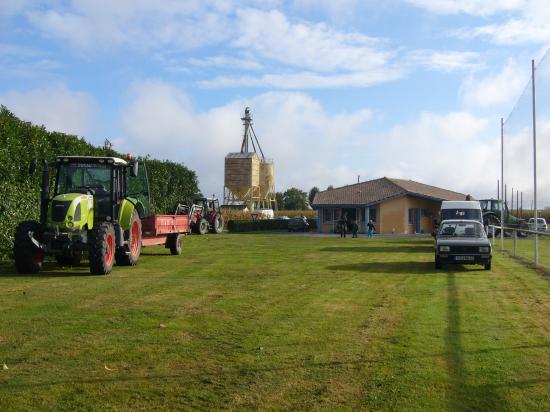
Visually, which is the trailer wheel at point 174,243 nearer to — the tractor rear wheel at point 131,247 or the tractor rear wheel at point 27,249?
the tractor rear wheel at point 131,247

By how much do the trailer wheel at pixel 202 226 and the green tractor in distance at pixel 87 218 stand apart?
61.3 ft

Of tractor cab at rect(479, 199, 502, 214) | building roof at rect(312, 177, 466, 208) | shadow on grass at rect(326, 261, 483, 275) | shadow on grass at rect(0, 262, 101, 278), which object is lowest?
shadow on grass at rect(326, 261, 483, 275)

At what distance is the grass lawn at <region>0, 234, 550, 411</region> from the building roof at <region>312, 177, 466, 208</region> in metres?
34.5

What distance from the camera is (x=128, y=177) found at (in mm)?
17031

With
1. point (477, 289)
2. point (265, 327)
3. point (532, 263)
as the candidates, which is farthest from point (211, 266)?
point (532, 263)

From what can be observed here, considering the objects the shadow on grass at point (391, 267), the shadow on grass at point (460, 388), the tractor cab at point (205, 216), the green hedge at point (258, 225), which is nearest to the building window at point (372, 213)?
the green hedge at point (258, 225)

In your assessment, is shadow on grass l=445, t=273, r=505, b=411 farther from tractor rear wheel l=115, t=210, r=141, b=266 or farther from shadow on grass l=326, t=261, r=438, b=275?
tractor rear wheel l=115, t=210, r=141, b=266

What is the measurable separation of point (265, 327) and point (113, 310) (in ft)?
8.63

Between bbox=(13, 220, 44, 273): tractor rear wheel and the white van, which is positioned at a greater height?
the white van

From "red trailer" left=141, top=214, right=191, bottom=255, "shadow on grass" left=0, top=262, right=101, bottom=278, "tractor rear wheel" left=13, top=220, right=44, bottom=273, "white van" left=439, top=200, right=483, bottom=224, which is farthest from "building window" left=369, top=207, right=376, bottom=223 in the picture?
"tractor rear wheel" left=13, top=220, right=44, bottom=273

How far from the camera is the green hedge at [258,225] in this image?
5059 cm

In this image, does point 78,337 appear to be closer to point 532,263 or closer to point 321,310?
point 321,310

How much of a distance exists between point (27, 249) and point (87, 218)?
1.52 meters

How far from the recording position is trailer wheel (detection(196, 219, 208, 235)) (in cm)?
3675
